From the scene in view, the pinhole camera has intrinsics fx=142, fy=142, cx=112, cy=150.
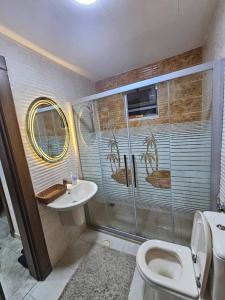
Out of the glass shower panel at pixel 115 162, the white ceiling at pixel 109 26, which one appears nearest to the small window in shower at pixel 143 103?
the glass shower panel at pixel 115 162

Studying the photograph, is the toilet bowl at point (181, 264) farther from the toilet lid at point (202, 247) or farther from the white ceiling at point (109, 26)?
the white ceiling at point (109, 26)

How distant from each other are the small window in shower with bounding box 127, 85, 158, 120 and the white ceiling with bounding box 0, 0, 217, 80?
532 millimetres

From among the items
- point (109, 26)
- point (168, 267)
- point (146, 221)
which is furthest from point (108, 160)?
point (109, 26)

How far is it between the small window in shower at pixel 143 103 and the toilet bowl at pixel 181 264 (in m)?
1.14

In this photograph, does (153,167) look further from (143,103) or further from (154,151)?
(143,103)

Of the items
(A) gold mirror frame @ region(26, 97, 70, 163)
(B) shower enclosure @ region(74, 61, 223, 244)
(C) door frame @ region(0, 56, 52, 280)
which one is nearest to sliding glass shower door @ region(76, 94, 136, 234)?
(B) shower enclosure @ region(74, 61, 223, 244)

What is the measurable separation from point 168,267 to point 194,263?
22 centimetres

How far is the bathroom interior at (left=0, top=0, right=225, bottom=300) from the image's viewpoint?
3.61 ft

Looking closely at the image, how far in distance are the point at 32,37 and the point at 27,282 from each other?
94.0 inches

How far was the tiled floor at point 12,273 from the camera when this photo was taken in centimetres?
137

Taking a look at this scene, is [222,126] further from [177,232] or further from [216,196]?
[177,232]

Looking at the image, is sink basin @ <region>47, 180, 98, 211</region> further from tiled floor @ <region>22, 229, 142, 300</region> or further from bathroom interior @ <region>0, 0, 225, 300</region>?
tiled floor @ <region>22, 229, 142, 300</region>

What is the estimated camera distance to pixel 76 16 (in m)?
1.11

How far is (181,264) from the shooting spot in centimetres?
113
